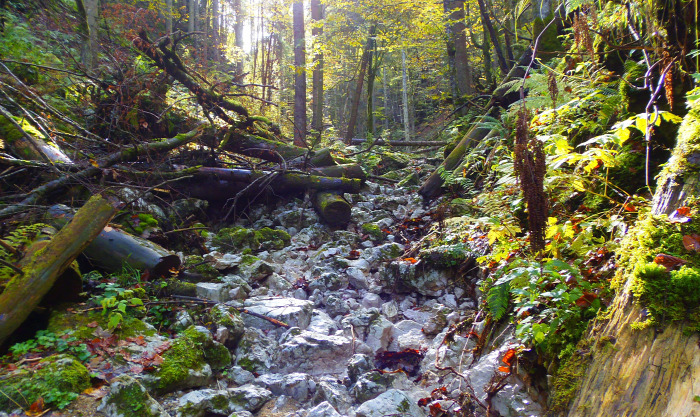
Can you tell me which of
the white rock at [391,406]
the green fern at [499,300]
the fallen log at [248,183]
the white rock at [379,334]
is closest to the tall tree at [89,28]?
the fallen log at [248,183]

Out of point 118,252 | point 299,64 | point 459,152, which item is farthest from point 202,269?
point 299,64

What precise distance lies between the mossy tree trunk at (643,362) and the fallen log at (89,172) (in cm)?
523

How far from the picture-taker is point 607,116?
368cm

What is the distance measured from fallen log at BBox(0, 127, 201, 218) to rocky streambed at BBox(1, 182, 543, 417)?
1757 mm

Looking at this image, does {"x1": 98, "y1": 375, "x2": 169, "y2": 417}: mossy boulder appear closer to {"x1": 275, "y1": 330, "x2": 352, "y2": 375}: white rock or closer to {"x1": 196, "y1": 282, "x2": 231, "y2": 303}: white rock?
{"x1": 275, "y1": 330, "x2": 352, "y2": 375}: white rock

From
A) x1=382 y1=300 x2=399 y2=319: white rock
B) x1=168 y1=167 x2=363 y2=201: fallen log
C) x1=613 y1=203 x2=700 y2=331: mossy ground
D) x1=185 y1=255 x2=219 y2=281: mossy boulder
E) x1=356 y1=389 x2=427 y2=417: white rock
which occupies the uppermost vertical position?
x1=168 y1=167 x2=363 y2=201: fallen log

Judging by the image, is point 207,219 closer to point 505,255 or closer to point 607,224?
point 505,255

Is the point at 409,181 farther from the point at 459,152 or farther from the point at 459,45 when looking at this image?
the point at 459,45

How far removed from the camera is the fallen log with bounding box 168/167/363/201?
283 inches

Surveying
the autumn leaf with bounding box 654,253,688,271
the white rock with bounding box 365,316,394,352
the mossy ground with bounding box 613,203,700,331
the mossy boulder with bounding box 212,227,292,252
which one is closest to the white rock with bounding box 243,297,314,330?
the white rock with bounding box 365,316,394,352

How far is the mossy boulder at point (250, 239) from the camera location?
6238 mm

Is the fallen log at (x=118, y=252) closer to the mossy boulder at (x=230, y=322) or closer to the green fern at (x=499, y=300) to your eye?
the mossy boulder at (x=230, y=322)

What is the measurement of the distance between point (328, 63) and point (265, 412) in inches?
748

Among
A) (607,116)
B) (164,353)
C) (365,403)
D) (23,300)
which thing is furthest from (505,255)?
(23,300)
